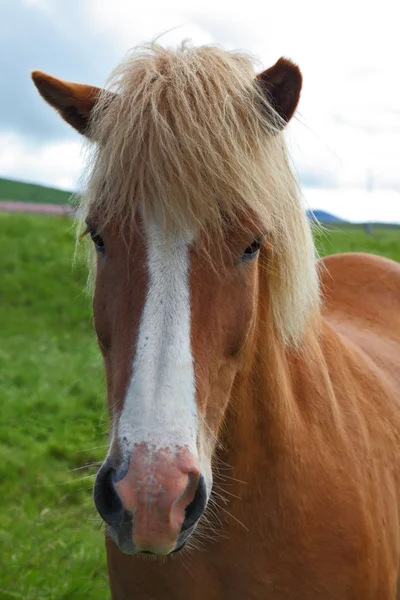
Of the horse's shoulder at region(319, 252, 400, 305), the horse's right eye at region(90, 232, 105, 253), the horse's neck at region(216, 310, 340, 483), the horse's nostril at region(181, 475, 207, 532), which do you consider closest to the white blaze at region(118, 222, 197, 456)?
the horse's nostril at region(181, 475, 207, 532)

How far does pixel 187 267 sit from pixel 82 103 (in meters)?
0.77

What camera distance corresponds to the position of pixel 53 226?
15.9 metres

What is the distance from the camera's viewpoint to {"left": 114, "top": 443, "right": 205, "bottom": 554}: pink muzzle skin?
1.69 meters

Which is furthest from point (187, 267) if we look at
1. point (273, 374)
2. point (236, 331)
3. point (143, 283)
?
point (273, 374)

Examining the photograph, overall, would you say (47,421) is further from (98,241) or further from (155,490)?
(155,490)

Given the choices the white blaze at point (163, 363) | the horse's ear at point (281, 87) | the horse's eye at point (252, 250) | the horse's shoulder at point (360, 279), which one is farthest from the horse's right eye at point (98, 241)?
the horse's shoulder at point (360, 279)

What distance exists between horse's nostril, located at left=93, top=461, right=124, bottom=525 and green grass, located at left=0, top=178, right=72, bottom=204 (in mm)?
22055

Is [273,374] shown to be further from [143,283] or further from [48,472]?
[48,472]

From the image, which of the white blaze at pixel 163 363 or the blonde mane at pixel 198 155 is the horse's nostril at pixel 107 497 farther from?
the blonde mane at pixel 198 155

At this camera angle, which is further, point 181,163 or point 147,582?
point 147,582

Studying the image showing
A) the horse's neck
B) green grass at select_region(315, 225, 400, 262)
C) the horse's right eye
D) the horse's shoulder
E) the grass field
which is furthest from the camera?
green grass at select_region(315, 225, 400, 262)

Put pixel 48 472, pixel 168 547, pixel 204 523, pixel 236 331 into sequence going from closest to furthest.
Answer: pixel 168 547, pixel 236 331, pixel 204 523, pixel 48 472

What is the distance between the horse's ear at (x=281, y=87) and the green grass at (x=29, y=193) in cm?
2152

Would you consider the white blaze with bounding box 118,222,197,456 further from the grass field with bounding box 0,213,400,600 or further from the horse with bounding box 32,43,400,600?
the grass field with bounding box 0,213,400,600
